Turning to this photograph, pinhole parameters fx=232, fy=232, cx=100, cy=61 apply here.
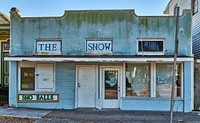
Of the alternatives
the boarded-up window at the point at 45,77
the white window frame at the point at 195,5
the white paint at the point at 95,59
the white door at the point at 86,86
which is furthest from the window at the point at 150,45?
the white window frame at the point at 195,5

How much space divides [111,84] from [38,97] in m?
3.89

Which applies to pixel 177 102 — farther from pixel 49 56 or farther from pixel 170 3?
pixel 170 3

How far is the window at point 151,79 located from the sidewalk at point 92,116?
1128 mm

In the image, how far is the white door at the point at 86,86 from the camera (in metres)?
12.2

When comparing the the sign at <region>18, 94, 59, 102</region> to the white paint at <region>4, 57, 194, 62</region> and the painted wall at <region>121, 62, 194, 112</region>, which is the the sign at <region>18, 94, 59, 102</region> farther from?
the painted wall at <region>121, 62, 194, 112</region>

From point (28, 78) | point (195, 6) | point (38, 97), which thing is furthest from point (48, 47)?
point (195, 6)

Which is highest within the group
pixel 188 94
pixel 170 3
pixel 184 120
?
pixel 170 3

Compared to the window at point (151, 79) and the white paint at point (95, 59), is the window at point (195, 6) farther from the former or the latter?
the white paint at point (95, 59)

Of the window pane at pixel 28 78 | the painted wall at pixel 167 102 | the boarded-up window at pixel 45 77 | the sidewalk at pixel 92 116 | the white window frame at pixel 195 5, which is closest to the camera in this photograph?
the sidewalk at pixel 92 116

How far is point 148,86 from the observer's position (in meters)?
12.1

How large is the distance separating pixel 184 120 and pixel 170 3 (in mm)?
14236

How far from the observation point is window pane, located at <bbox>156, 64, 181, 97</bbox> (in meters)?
12.0

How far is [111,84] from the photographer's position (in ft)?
40.1

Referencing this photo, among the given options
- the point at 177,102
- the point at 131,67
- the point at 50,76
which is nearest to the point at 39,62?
the point at 50,76
